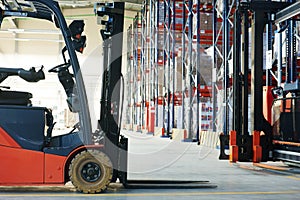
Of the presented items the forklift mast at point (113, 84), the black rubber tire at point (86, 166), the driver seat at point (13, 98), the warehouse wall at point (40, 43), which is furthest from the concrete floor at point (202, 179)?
the warehouse wall at point (40, 43)

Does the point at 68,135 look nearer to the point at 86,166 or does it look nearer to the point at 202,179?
the point at 86,166

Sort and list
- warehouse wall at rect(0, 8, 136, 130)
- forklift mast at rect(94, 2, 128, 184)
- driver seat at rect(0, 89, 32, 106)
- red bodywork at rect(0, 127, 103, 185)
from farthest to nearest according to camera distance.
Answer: warehouse wall at rect(0, 8, 136, 130)
forklift mast at rect(94, 2, 128, 184)
driver seat at rect(0, 89, 32, 106)
red bodywork at rect(0, 127, 103, 185)

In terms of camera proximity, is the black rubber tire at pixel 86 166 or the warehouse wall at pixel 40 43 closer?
the black rubber tire at pixel 86 166

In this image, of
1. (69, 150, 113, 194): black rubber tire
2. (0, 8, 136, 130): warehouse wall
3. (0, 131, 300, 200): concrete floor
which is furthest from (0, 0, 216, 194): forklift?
(0, 8, 136, 130): warehouse wall

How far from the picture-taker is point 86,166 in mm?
3881

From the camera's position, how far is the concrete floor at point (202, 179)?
3.94 metres

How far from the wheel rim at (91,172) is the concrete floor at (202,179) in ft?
0.52

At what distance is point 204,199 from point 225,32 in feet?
20.0

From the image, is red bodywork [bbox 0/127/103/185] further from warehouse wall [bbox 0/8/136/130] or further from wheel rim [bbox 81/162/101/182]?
warehouse wall [bbox 0/8/136/130]

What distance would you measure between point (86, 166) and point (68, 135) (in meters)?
0.39

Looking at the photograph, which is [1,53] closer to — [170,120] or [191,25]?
[170,120]

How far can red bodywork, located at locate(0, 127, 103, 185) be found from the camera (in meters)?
3.80

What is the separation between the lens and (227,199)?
3838 mm

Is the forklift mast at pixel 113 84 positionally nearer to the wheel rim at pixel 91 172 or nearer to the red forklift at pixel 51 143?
the red forklift at pixel 51 143
